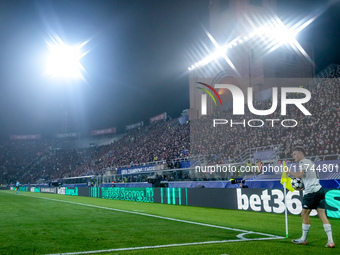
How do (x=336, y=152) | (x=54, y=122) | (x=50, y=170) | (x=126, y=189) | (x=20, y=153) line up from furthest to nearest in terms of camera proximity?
(x=54, y=122) < (x=20, y=153) < (x=50, y=170) < (x=126, y=189) < (x=336, y=152)

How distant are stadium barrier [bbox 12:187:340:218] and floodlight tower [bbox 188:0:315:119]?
22.1 m

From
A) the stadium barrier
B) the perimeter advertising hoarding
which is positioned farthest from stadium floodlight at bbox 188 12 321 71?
the perimeter advertising hoarding

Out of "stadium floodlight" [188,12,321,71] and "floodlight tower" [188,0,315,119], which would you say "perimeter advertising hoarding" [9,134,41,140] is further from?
"stadium floodlight" [188,12,321,71]

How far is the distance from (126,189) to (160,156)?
14.8 m

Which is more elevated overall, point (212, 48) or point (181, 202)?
point (212, 48)

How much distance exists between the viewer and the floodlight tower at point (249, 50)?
1610 inches

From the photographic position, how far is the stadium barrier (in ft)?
41.8

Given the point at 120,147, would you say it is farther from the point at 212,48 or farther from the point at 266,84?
the point at 266,84

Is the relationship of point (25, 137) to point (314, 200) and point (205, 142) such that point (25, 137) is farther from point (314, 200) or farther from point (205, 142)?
point (314, 200)

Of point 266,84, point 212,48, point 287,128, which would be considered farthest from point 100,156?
point 287,128

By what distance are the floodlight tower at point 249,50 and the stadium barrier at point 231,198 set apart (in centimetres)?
2207

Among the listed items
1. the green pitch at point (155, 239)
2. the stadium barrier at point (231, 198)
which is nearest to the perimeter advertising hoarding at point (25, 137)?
the stadium barrier at point (231, 198)

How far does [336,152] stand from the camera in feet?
63.3

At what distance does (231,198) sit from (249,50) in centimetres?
2941
